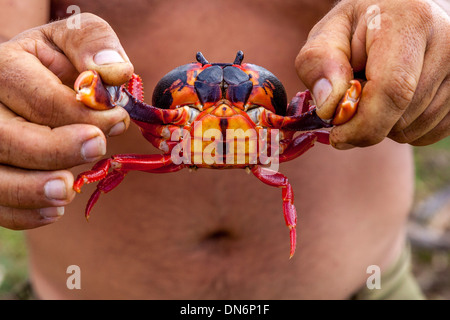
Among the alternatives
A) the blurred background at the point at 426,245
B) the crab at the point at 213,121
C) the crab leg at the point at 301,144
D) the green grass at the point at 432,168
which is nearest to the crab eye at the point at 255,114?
the crab at the point at 213,121

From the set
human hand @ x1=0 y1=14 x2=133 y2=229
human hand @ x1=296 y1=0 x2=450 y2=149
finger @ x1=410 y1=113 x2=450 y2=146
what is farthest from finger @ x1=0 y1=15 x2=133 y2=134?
finger @ x1=410 y1=113 x2=450 y2=146

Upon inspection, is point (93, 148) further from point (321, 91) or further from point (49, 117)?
point (321, 91)

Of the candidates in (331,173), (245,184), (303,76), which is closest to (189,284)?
(245,184)

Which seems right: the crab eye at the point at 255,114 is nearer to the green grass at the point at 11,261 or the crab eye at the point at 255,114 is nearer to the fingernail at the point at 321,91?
the fingernail at the point at 321,91

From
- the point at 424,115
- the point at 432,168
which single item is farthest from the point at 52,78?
the point at 432,168
